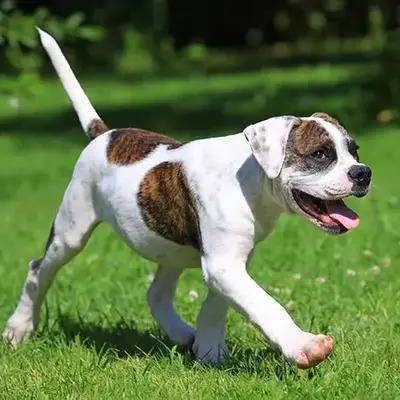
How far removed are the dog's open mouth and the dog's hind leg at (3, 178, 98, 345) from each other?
1413 millimetres

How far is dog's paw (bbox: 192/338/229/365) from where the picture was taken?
603cm

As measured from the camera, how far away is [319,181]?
17.8ft

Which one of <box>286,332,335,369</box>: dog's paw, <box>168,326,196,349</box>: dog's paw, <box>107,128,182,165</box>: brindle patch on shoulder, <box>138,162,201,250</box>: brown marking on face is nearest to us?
<box>286,332,335,369</box>: dog's paw

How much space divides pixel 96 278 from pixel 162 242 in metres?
2.61

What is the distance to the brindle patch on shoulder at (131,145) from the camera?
6.31 m

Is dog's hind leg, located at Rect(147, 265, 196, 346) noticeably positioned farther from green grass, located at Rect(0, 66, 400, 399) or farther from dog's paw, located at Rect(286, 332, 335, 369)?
dog's paw, located at Rect(286, 332, 335, 369)

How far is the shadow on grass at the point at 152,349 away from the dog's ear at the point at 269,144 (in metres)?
0.88

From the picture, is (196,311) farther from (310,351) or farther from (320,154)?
(310,351)

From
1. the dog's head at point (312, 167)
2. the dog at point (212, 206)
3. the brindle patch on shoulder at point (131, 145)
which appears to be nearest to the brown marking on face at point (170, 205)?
the dog at point (212, 206)

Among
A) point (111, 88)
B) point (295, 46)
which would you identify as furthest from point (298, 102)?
point (295, 46)

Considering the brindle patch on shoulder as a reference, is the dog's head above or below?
above

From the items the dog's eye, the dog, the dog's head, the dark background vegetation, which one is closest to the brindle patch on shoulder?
the dog

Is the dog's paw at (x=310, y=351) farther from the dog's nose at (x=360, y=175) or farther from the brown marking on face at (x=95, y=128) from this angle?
the brown marking on face at (x=95, y=128)

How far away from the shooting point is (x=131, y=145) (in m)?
6.39
